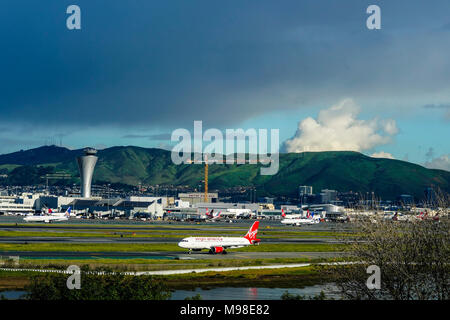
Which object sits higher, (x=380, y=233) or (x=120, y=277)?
(x=380, y=233)

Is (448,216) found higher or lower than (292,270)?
higher

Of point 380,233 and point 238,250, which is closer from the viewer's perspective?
point 380,233

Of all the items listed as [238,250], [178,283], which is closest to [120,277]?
[178,283]

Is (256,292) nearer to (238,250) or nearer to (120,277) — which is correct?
(120,277)
